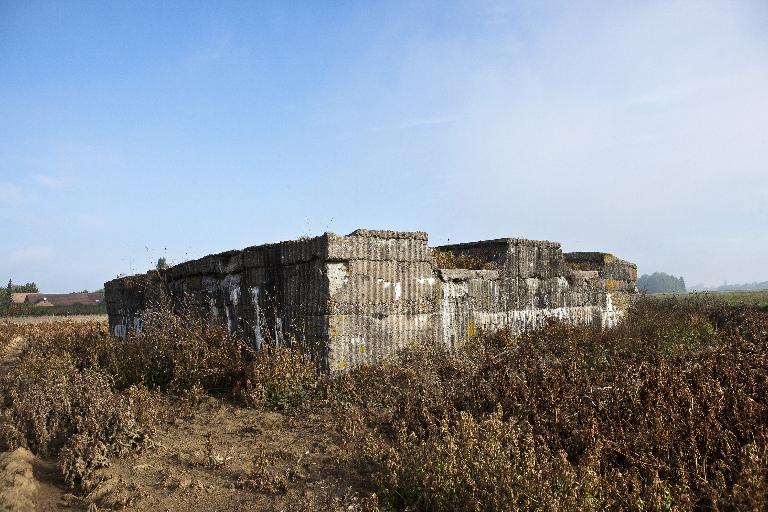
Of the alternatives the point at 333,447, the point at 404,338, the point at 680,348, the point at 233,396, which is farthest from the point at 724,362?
the point at 233,396

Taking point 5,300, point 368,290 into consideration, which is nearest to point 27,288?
point 5,300

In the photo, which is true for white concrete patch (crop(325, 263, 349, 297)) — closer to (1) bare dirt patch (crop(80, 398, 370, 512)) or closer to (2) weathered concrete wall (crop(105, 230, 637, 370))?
(2) weathered concrete wall (crop(105, 230, 637, 370))

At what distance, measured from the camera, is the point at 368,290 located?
19.1 ft

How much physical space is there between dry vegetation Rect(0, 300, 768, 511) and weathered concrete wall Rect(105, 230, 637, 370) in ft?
1.19

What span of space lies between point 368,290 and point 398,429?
1.90 metres

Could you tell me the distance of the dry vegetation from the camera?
10.1 ft

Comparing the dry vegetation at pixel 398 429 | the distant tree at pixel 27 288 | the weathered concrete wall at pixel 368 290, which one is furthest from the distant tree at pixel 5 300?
the dry vegetation at pixel 398 429

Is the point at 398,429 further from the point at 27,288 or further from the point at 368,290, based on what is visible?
Result: the point at 27,288

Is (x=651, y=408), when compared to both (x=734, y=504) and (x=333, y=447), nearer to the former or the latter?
(x=734, y=504)

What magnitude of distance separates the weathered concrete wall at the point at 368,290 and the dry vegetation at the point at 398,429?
362mm

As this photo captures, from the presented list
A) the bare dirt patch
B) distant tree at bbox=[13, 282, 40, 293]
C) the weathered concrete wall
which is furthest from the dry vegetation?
distant tree at bbox=[13, 282, 40, 293]

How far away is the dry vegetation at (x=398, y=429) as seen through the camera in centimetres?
309

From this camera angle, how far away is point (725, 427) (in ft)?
12.3

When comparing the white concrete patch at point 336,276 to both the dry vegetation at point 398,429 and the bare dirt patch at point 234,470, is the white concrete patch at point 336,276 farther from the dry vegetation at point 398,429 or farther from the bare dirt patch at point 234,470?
the bare dirt patch at point 234,470
